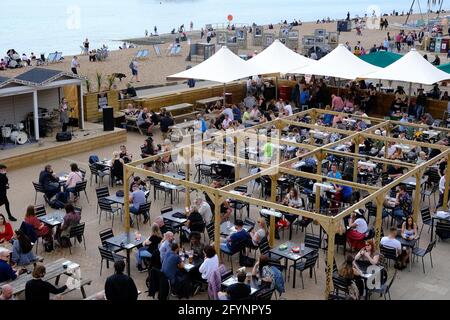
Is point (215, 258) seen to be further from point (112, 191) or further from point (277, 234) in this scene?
point (112, 191)

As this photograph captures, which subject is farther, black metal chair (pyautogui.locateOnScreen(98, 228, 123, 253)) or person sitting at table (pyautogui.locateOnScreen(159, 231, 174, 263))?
black metal chair (pyautogui.locateOnScreen(98, 228, 123, 253))

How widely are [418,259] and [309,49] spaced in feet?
101

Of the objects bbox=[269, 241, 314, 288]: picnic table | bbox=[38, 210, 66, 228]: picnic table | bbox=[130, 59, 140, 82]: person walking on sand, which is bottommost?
bbox=[269, 241, 314, 288]: picnic table

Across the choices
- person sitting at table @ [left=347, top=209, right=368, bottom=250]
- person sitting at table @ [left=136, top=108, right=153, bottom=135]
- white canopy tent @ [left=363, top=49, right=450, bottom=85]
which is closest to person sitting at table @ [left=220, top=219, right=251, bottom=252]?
person sitting at table @ [left=347, top=209, right=368, bottom=250]

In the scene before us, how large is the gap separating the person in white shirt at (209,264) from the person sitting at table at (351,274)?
2.12 meters

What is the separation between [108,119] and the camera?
21812mm

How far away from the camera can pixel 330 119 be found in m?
22.3

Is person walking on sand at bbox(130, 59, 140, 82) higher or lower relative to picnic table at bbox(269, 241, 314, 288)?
higher

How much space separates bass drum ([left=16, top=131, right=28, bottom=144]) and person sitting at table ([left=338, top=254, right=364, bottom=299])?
478 inches

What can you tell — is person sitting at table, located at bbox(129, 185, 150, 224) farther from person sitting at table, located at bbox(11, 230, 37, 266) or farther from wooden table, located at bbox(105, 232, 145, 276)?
person sitting at table, located at bbox(11, 230, 37, 266)

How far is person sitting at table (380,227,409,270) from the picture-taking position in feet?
40.7

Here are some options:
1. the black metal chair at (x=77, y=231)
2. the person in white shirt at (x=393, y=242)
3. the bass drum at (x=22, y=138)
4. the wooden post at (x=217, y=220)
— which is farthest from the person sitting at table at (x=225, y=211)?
the bass drum at (x=22, y=138)

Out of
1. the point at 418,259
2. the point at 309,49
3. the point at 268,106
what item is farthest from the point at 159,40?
the point at 418,259

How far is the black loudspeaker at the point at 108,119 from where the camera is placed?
70.9 feet
